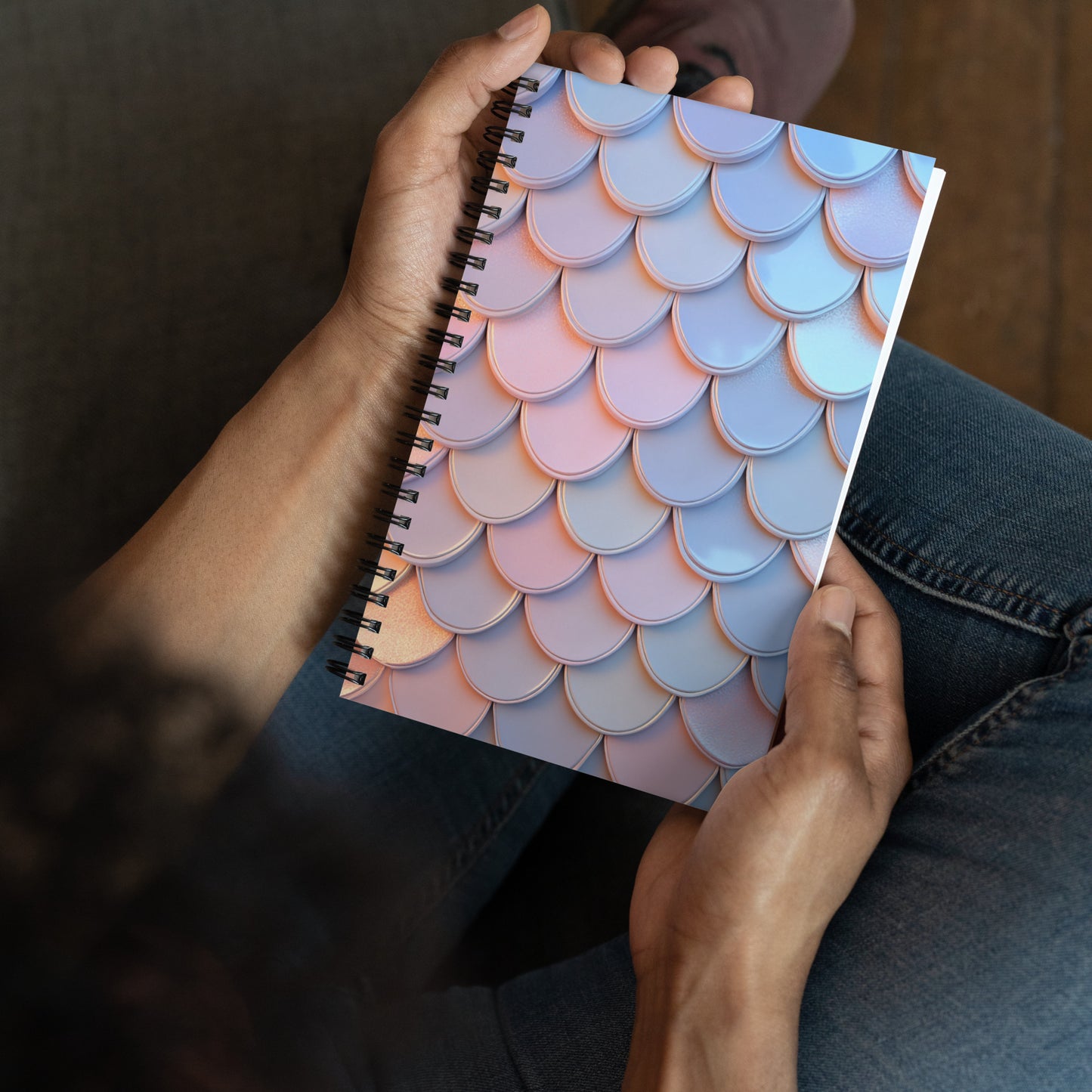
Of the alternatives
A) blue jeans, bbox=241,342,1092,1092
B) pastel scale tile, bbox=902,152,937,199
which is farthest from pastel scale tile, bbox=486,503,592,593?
pastel scale tile, bbox=902,152,937,199

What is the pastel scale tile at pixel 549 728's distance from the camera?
24.0 inches

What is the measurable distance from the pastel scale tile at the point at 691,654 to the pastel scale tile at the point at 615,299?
7.9 inches

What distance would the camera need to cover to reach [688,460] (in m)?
0.58

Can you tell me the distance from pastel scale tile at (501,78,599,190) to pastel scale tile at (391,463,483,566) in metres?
0.22

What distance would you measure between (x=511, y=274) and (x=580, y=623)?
0.86 ft

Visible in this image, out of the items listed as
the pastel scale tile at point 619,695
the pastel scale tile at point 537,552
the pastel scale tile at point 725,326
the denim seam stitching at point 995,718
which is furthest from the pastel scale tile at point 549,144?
the denim seam stitching at point 995,718

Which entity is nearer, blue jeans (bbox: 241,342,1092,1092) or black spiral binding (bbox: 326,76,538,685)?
blue jeans (bbox: 241,342,1092,1092)

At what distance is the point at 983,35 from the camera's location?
124 centimetres

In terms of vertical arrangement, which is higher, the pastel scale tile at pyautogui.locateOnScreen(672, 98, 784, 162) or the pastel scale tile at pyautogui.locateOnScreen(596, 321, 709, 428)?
the pastel scale tile at pyautogui.locateOnScreen(672, 98, 784, 162)

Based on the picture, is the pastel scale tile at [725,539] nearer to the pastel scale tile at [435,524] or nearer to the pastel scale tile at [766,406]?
the pastel scale tile at [766,406]

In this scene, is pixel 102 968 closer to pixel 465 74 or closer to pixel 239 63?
pixel 465 74

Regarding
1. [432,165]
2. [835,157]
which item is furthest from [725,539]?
[432,165]

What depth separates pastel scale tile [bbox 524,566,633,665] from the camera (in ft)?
1.97

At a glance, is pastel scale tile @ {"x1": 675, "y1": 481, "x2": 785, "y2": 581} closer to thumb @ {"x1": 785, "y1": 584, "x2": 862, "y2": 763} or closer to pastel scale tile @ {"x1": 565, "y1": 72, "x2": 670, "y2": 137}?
thumb @ {"x1": 785, "y1": 584, "x2": 862, "y2": 763}
